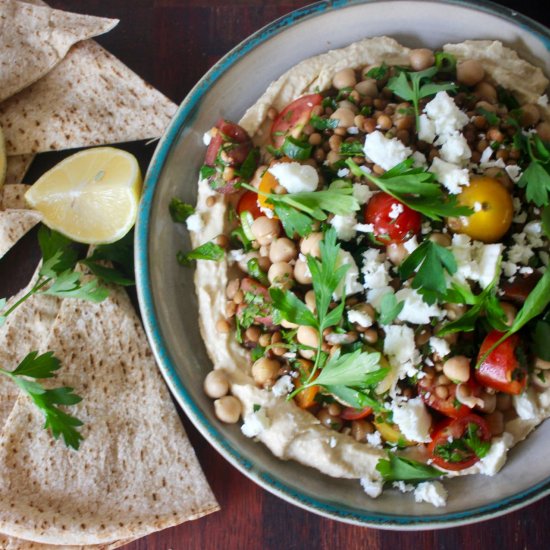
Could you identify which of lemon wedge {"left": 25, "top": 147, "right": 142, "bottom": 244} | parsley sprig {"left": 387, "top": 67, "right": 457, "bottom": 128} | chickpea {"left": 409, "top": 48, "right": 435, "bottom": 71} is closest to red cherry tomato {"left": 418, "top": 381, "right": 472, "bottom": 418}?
parsley sprig {"left": 387, "top": 67, "right": 457, "bottom": 128}

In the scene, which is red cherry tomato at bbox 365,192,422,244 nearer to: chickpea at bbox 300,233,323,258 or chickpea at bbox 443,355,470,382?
chickpea at bbox 300,233,323,258

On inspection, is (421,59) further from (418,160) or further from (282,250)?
(282,250)

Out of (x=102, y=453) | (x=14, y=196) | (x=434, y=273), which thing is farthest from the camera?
(x=14, y=196)

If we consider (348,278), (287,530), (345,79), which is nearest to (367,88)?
(345,79)

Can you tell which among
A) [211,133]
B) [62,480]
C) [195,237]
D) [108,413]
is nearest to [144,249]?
[195,237]

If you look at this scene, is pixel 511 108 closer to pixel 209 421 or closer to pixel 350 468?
pixel 350 468

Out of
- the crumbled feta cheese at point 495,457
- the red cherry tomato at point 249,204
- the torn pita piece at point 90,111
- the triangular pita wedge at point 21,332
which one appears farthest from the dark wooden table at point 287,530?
the torn pita piece at point 90,111

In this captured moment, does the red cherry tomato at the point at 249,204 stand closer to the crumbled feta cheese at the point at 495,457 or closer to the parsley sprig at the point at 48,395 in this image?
the parsley sprig at the point at 48,395
